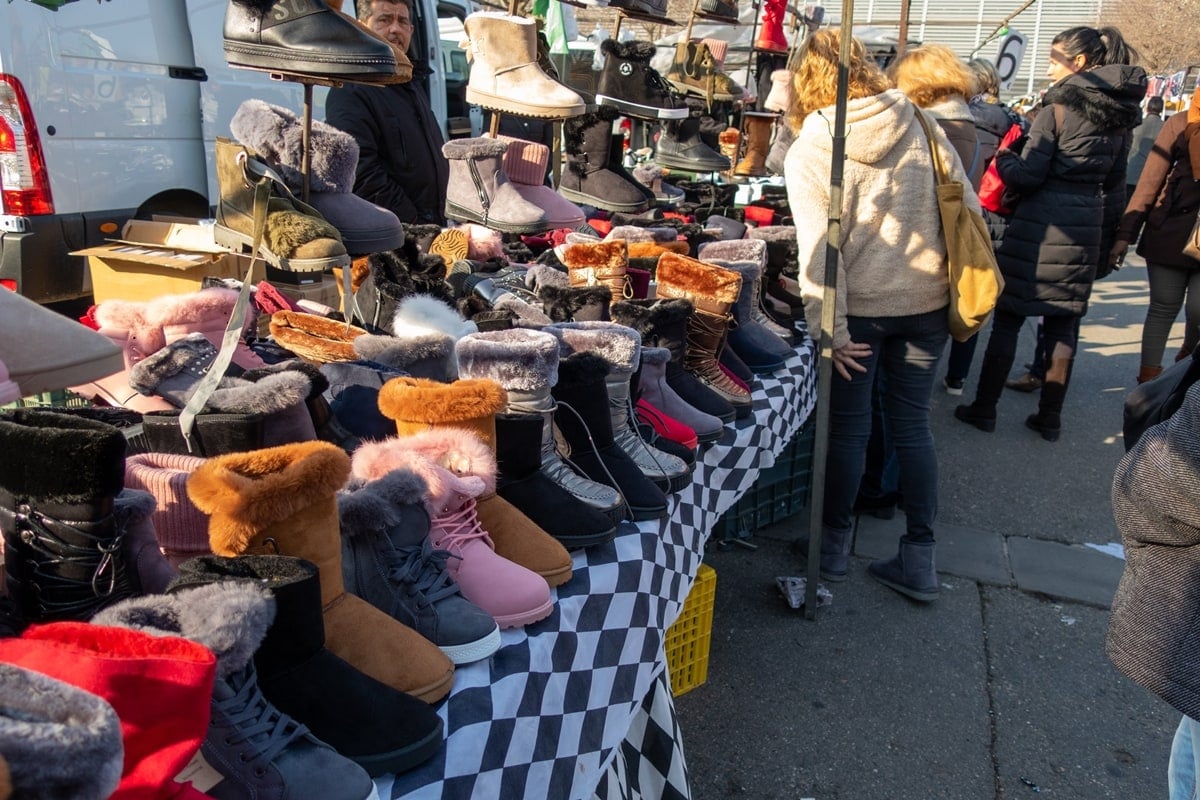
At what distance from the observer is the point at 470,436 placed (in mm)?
1465

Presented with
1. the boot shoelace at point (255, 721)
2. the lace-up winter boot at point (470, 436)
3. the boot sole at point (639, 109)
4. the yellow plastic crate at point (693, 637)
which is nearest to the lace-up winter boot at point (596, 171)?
the boot sole at point (639, 109)

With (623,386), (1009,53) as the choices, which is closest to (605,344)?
(623,386)

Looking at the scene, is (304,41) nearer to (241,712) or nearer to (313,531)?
(313,531)

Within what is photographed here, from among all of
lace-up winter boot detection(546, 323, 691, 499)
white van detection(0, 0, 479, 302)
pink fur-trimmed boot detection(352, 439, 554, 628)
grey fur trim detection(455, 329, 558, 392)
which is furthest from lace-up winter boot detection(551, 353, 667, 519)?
white van detection(0, 0, 479, 302)

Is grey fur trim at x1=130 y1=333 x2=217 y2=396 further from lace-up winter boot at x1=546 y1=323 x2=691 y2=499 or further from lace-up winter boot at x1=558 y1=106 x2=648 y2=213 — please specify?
lace-up winter boot at x1=558 y1=106 x2=648 y2=213

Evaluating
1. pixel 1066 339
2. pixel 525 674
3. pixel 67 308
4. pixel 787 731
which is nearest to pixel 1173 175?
pixel 1066 339

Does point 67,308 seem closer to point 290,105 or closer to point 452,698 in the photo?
point 290,105

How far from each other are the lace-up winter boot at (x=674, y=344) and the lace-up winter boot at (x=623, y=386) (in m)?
0.30

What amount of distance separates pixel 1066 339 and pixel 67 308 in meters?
5.41

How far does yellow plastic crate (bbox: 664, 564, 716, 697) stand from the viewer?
2543 mm

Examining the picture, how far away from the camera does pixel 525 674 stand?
1340 mm

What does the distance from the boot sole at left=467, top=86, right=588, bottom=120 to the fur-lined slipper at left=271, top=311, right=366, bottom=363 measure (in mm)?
1296

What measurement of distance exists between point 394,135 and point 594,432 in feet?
6.31

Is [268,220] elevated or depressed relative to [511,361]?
elevated
